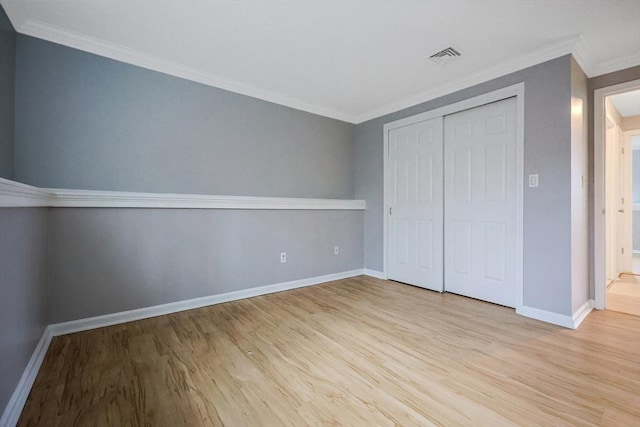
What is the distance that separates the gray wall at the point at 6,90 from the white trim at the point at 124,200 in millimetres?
266

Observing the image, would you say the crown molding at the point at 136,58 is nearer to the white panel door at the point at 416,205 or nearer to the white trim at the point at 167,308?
the white panel door at the point at 416,205

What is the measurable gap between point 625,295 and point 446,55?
3335mm

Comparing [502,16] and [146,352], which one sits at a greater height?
[502,16]

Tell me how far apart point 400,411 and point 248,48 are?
279cm

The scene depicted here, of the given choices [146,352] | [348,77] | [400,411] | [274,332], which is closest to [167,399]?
[146,352]

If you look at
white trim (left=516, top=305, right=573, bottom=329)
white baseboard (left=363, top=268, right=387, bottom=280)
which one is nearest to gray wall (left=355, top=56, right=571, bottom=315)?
white trim (left=516, top=305, right=573, bottom=329)

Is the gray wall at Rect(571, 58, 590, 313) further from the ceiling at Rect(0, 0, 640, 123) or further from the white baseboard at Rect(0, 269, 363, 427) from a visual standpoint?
the white baseboard at Rect(0, 269, 363, 427)

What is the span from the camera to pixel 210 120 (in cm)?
283

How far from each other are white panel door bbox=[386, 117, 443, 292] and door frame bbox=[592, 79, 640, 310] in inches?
54.0

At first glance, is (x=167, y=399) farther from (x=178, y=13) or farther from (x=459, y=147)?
(x=459, y=147)

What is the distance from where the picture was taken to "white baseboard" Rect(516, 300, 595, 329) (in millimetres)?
2225

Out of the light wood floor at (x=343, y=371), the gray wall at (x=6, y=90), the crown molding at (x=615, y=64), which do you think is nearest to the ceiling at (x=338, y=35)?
the crown molding at (x=615, y=64)

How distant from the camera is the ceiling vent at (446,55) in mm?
2354

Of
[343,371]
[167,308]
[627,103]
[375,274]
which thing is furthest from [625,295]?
[167,308]
